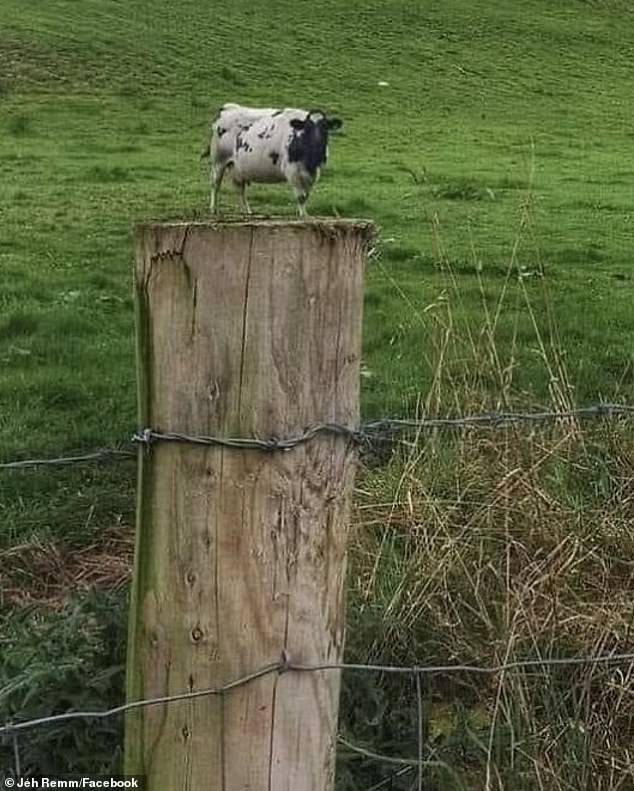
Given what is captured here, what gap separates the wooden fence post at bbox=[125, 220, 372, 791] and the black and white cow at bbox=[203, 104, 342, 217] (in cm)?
812

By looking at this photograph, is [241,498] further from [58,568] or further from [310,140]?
[310,140]

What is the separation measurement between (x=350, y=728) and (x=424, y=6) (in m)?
37.7

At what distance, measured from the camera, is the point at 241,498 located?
2.24 metres

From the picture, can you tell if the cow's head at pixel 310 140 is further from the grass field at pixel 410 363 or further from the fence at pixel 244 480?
the fence at pixel 244 480

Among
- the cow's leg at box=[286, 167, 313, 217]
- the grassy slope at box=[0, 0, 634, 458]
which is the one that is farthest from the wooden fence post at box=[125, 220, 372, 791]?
the cow's leg at box=[286, 167, 313, 217]

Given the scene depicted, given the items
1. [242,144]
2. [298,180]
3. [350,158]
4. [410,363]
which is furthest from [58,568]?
[350,158]

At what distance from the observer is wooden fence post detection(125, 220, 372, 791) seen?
7.11ft

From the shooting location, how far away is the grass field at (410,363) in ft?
10.9

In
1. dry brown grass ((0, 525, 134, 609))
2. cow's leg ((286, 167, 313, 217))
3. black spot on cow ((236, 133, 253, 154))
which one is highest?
black spot on cow ((236, 133, 253, 154))

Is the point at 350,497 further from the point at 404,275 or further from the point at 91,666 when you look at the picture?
the point at 404,275

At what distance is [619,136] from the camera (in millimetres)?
24344

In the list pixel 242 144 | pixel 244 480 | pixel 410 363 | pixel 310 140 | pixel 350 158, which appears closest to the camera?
pixel 244 480

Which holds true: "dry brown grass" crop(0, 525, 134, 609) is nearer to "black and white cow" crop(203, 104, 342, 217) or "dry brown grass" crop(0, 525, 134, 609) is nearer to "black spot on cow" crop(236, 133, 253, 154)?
"black and white cow" crop(203, 104, 342, 217)

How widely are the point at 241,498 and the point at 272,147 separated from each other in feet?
28.9
